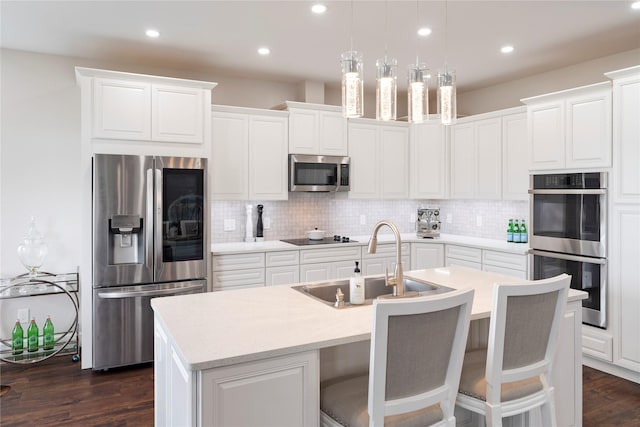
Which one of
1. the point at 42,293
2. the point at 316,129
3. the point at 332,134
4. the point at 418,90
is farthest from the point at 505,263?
the point at 42,293

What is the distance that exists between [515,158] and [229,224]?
10.1 feet

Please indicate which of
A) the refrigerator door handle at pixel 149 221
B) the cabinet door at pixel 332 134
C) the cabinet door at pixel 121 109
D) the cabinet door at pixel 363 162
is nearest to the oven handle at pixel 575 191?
the cabinet door at pixel 363 162

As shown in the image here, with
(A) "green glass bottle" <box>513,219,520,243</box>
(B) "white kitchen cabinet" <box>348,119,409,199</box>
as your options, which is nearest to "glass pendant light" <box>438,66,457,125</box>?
(B) "white kitchen cabinet" <box>348,119,409,199</box>

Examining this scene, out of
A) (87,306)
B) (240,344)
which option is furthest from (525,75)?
(87,306)

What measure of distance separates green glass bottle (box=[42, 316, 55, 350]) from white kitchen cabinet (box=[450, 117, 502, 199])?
14.3 feet

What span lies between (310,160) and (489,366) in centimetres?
331

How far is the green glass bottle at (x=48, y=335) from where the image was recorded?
3.81 metres

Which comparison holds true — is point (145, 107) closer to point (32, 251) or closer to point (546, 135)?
point (32, 251)

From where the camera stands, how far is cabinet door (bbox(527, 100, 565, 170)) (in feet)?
12.4

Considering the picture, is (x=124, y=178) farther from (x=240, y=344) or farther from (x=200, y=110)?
(x=240, y=344)

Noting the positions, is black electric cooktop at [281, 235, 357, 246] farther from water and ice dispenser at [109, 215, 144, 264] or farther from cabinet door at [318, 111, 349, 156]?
water and ice dispenser at [109, 215, 144, 264]

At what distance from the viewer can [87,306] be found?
3.57 metres

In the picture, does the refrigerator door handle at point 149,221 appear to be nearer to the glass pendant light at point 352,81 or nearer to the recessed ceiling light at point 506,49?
the glass pendant light at point 352,81

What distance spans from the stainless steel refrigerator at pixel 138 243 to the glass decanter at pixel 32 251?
754mm
